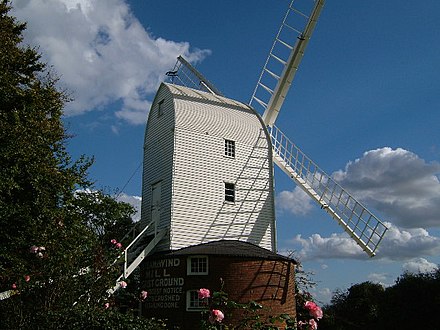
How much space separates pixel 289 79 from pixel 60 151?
13332 mm

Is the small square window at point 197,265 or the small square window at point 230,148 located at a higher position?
the small square window at point 230,148

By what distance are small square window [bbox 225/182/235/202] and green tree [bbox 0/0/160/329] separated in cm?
526

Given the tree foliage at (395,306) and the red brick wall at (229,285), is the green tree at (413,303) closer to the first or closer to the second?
the tree foliage at (395,306)

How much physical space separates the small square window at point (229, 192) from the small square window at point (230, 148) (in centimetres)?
154

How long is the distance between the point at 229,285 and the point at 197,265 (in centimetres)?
163

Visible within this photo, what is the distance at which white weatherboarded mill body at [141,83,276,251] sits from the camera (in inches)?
861

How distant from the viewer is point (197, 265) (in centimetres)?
2002

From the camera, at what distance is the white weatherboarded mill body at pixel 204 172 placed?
71.8 feet

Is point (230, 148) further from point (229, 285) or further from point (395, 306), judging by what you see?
point (395, 306)

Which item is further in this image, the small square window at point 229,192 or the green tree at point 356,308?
the green tree at point 356,308

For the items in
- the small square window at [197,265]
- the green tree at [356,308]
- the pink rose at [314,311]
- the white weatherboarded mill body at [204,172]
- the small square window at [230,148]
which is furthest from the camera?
the green tree at [356,308]

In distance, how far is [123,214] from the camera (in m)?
23.5

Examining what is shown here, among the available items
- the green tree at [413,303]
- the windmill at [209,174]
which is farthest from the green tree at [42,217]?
the green tree at [413,303]

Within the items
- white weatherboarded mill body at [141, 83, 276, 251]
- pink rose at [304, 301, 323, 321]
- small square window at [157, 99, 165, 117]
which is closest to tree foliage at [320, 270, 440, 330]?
white weatherboarded mill body at [141, 83, 276, 251]
